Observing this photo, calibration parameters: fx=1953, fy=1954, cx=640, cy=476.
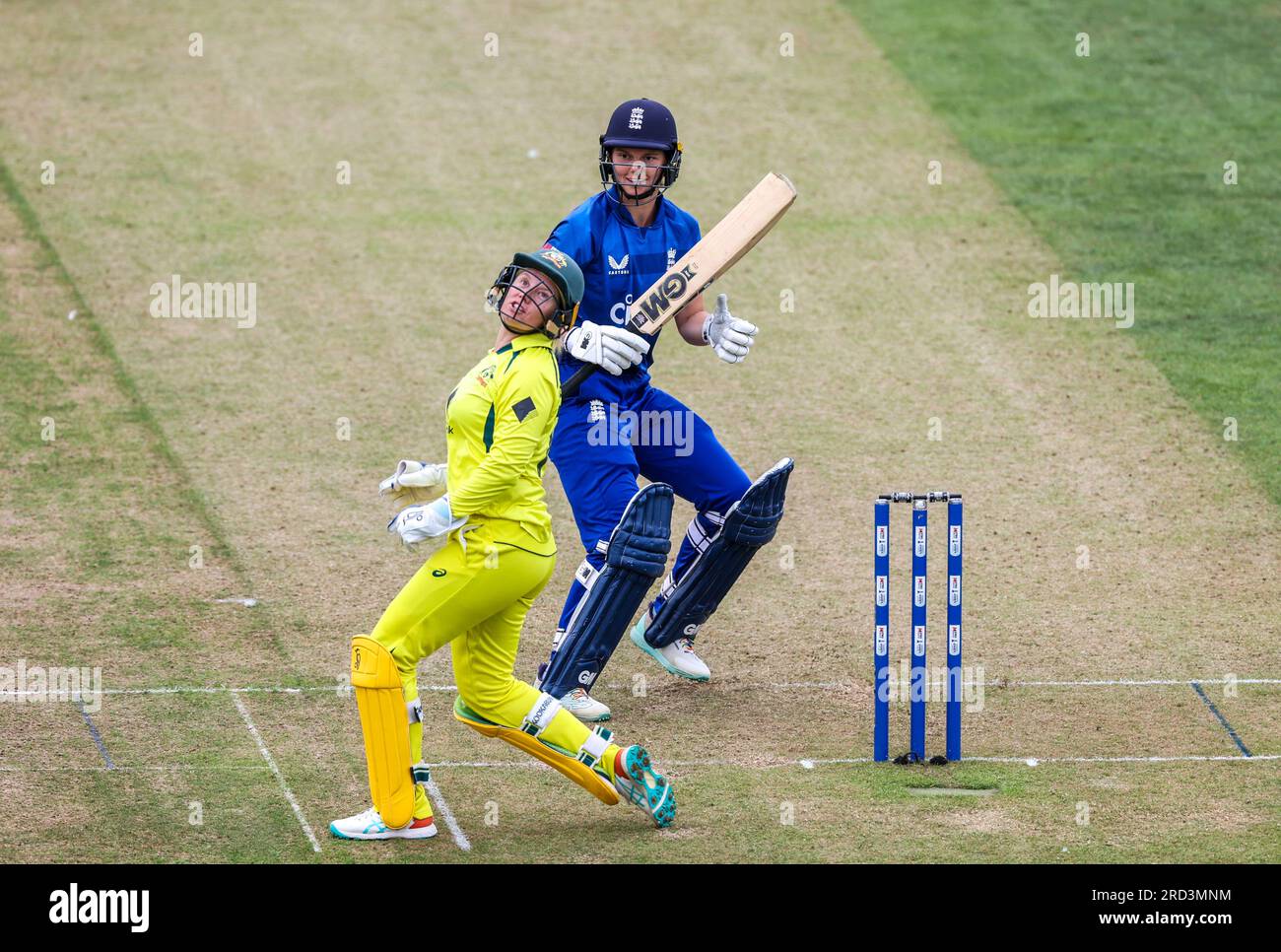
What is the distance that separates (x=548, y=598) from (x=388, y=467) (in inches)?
76.9

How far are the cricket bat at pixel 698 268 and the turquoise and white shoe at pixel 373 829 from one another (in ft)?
7.70

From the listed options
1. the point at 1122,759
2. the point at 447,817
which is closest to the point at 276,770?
the point at 447,817

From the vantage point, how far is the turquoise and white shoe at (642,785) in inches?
318

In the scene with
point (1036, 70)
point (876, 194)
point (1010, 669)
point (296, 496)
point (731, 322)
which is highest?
point (1036, 70)

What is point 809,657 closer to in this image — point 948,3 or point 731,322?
point 731,322

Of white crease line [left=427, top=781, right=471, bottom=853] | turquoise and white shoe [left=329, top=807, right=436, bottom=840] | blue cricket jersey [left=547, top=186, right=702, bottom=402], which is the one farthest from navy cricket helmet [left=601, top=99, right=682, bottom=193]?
turquoise and white shoe [left=329, top=807, right=436, bottom=840]

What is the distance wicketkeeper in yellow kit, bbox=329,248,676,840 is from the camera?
25.8 ft

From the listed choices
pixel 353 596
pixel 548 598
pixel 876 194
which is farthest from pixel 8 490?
pixel 876 194

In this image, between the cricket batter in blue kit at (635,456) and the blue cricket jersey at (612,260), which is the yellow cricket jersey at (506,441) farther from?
the blue cricket jersey at (612,260)

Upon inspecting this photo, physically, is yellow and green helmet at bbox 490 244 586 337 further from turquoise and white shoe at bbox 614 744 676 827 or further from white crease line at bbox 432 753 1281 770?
white crease line at bbox 432 753 1281 770

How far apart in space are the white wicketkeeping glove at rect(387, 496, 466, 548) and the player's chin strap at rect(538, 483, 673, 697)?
1.39m

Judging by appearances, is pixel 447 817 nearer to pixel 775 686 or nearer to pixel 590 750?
pixel 590 750

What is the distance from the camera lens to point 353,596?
35.8 ft

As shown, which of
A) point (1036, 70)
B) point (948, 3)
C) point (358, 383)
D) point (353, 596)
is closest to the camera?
point (353, 596)
